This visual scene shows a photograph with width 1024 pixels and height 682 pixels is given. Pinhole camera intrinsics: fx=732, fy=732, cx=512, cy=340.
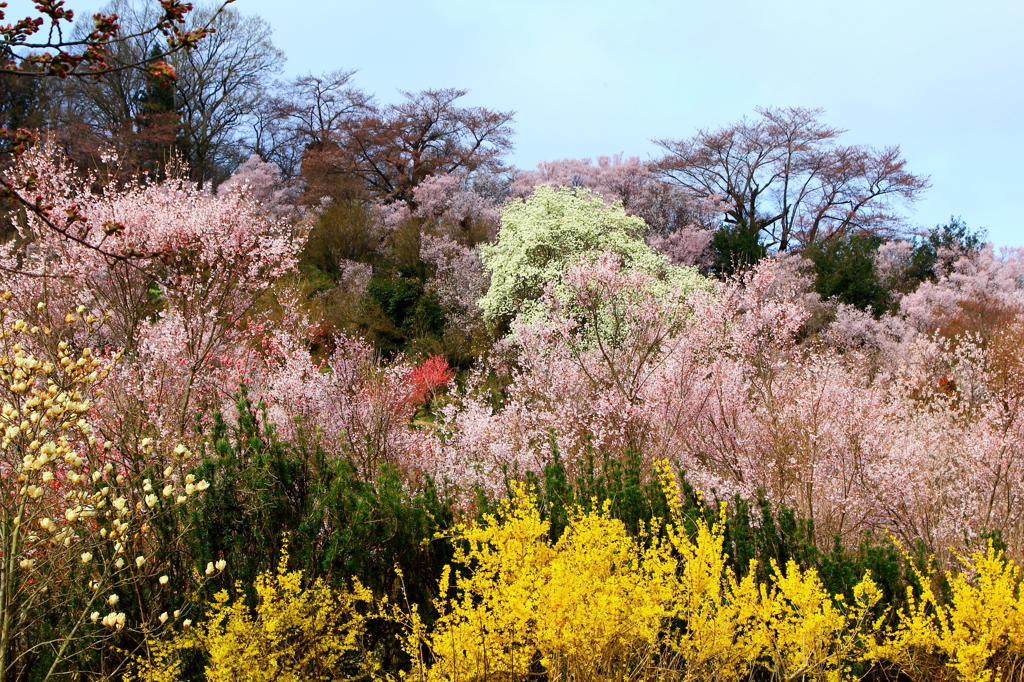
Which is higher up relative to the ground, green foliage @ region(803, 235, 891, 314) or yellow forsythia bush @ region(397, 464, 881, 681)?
green foliage @ region(803, 235, 891, 314)

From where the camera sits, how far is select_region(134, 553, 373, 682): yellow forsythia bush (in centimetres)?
336

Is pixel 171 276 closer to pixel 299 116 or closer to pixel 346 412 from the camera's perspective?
pixel 346 412

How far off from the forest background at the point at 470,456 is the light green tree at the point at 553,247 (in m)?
0.09

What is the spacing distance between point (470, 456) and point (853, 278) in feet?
52.7

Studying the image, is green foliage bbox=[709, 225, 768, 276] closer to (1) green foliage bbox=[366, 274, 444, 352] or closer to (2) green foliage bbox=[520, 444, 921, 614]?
(1) green foliage bbox=[366, 274, 444, 352]

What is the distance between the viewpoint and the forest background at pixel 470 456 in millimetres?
3174

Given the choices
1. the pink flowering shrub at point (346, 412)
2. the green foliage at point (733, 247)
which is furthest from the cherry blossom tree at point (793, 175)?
the pink flowering shrub at point (346, 412)

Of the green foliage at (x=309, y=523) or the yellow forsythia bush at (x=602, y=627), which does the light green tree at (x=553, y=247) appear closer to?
the green foliage at (x=309, y=523)

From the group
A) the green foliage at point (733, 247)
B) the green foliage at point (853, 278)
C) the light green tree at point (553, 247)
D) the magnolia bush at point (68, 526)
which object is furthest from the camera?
the green foliage at point (733, 247)

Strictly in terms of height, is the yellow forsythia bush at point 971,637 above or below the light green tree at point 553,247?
below

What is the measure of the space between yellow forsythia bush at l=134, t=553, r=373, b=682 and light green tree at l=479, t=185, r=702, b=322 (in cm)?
1102

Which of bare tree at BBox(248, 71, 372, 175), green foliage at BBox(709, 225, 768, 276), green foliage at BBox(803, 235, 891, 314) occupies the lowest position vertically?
green foliage at BBox(803, 235, 891, 314)

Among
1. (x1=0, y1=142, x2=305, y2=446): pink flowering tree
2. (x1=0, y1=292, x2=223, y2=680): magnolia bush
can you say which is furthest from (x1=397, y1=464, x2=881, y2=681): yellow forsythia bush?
(x1=0, y1=142, x2=305, y2=446): pink flowering tree

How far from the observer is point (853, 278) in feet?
65.6
